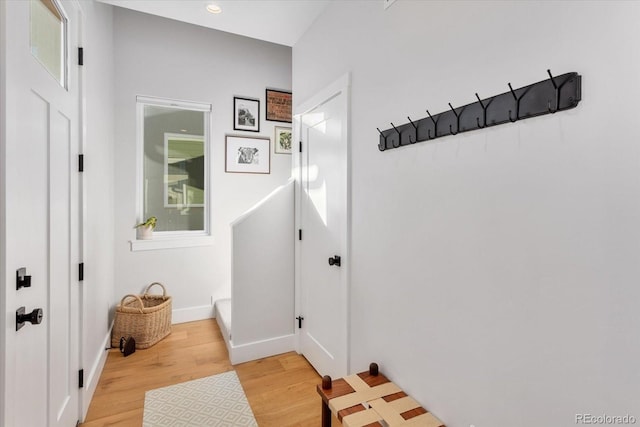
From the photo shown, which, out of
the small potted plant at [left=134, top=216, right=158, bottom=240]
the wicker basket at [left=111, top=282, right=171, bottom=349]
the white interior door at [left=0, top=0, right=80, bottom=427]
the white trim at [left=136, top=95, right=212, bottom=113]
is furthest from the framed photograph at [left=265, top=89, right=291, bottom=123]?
the wicker basket at [left=111, top=282, right=171, bottom=349]

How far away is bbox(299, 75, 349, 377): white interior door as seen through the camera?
2.07 metres

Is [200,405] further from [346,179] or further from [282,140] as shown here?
[282,140]

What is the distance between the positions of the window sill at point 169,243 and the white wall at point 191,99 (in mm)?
54

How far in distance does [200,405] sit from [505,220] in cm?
208

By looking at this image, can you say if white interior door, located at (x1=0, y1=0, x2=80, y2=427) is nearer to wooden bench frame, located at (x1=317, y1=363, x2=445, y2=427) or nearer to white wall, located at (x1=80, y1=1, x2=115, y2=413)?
white wall, located at (x1=80, y1=1, x2=115, y2=413)

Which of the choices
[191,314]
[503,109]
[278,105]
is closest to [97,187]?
[191,314]

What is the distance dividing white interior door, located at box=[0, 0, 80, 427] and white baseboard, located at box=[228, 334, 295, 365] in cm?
102

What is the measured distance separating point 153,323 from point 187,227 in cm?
108

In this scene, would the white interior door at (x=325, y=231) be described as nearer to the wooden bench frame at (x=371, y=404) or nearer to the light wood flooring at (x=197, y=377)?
the light wood flooring at (x=197, y=377)

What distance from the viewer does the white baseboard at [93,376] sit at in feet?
6.35

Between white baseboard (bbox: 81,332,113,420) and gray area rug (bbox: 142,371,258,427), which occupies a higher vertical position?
white baseboard (bbox: 81,332,113,420)

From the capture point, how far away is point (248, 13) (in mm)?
2344

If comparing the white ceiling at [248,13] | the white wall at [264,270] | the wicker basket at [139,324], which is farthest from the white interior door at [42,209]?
the white wall at [264,270]

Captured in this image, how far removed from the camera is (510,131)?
3.54 ft
